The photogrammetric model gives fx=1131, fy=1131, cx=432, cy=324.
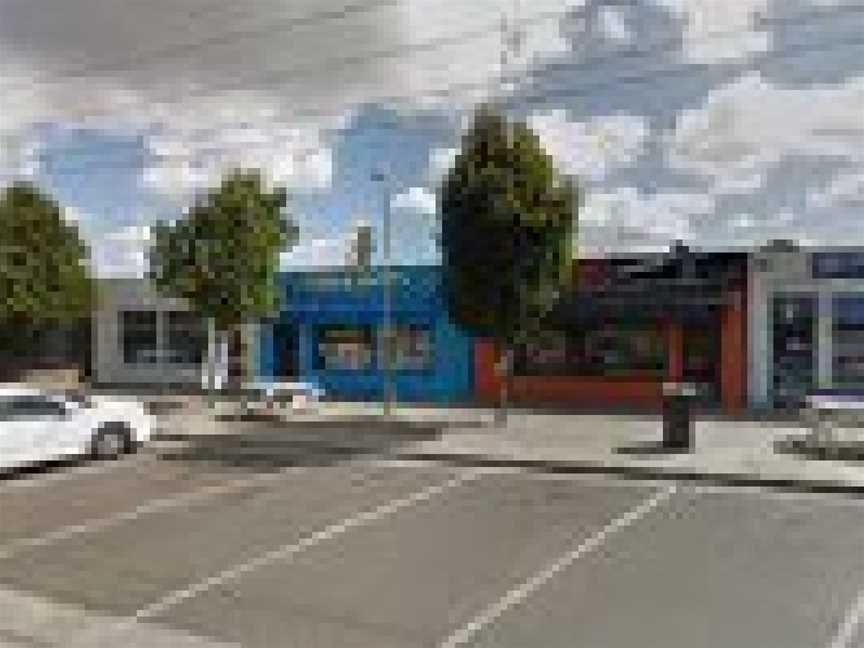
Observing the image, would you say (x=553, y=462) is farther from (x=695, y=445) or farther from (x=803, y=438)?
(x=803, y=438)

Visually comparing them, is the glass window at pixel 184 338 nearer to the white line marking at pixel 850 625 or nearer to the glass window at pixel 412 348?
the glass window at pixel 412 348

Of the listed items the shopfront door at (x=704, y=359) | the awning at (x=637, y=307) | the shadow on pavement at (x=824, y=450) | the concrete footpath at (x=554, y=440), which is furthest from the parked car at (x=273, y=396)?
the shadow on pavement at (x=824, y=450)

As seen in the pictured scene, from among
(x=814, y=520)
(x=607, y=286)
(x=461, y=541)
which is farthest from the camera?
(x=607, y=286)

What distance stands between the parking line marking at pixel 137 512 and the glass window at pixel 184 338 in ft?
59.0

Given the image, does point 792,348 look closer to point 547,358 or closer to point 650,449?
point 547,358

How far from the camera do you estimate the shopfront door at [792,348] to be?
26578mm

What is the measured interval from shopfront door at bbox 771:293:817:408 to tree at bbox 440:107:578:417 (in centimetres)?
739

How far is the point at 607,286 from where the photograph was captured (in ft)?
92.5

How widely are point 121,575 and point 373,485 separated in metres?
5.76

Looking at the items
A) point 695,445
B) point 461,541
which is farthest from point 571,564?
point 695,445

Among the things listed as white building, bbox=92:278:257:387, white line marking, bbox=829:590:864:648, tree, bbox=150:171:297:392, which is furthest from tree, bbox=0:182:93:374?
white line marking, bbox=829:590:864:648

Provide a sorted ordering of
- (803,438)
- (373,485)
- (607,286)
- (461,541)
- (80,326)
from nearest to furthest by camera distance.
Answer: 1. (461,541)
2. (373,485)
3. (803,438)
4. (607,286)
5. (80,326)

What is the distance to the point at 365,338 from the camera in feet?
106

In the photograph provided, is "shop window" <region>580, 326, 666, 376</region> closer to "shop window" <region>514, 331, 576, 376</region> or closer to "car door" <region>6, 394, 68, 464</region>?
"shop window" <region>514, 331, 576, 376</region>
